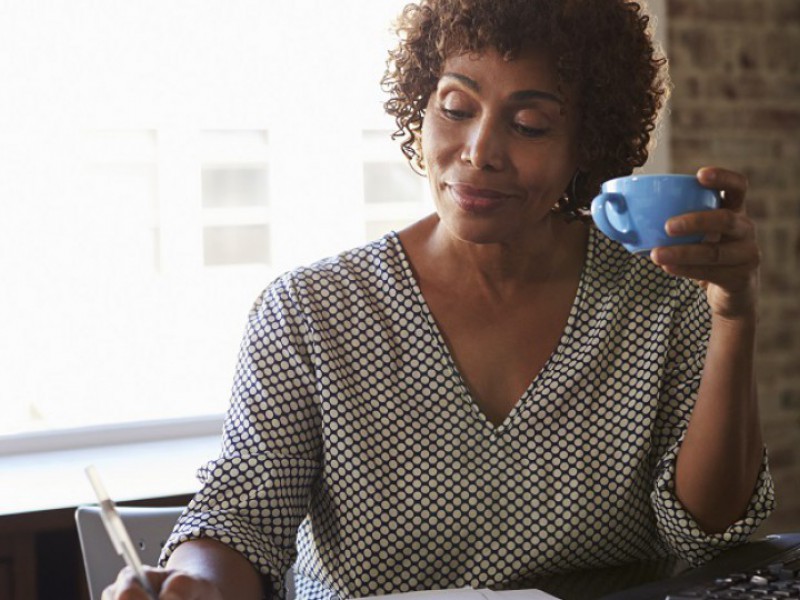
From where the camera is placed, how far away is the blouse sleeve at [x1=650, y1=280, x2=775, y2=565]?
1419mm

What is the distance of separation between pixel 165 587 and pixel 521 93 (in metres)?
0.81

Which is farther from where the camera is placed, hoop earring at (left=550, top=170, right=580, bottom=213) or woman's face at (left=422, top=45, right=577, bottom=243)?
hoop earring at (left=550, top=170, right=580, bottom=213)

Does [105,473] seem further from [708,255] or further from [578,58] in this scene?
[708,255]

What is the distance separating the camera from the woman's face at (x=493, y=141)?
1.48 meters

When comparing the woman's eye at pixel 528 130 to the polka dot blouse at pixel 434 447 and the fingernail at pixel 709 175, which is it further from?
the fingernail at pixel 709 175

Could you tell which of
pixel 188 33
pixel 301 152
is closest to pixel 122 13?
pixel 188 33

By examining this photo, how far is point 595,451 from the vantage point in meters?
1.51

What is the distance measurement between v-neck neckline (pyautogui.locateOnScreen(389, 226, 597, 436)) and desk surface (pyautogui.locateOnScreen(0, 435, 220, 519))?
31.1 inches

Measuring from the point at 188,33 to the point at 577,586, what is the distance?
216cm

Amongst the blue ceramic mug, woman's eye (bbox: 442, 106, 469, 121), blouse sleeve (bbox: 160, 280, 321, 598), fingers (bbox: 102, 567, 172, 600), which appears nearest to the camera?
fingers (bbox: 102, 567, 172, 600)

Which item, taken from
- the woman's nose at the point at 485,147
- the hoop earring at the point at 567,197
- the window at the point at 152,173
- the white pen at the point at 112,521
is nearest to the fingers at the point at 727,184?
the woman's nose at the point at 485,147

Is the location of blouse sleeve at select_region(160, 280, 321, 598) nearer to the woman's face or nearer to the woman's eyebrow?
the woman's face

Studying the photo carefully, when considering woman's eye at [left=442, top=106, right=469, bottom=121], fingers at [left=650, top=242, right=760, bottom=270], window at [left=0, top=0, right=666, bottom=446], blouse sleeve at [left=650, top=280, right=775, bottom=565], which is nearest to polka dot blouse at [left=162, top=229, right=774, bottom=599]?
blouse sleeve at [left=650, top=280, right=775, bottom=565]

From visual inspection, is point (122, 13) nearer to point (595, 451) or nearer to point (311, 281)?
point (311, 281)
